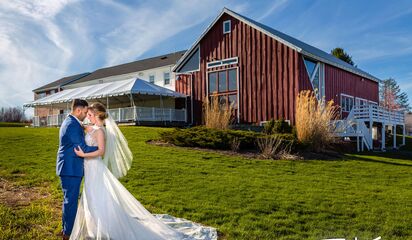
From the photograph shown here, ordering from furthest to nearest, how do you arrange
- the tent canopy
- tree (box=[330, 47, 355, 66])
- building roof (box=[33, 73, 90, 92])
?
building roof (box=[33, 73, 90, 92]), tree (box=[330, 47, 355, 66]), the tent canopy

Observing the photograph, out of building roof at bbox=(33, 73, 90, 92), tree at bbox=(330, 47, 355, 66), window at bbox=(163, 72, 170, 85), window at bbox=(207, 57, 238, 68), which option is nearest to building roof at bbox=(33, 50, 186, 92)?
building roof at bbox=(33, 73, 90, 92)

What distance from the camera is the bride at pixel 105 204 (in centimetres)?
475

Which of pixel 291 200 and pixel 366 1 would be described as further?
pixel 366 1

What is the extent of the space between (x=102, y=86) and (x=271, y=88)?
457 inches

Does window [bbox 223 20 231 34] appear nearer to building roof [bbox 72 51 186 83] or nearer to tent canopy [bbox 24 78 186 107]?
tent canopy [bbox 24 78 186 107]

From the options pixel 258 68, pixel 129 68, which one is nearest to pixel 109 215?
pixel 258 68

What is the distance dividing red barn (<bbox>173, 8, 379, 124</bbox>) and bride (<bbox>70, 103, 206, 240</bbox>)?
15.1 meters

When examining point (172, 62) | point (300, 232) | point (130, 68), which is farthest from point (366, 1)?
point (130, 68)

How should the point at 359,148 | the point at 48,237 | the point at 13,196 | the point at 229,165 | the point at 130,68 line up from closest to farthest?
the point at 48,237, the point at 13,196, the point at 229,165, the point at 359,148, the point at 130,68

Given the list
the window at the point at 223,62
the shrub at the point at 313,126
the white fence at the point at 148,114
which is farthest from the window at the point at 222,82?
the shrub at the point at 313,126

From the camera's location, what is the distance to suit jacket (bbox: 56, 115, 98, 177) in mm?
4719

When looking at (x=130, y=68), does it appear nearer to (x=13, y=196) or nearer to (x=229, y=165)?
(x=229, y=165)

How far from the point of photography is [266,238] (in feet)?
17.1

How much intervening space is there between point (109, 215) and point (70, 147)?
94 centimetres
